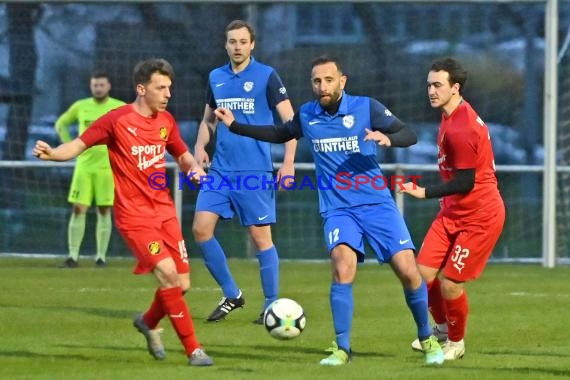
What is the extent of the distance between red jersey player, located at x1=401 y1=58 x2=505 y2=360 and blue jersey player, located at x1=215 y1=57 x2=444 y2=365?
1.05ft

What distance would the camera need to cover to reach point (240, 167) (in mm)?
12461

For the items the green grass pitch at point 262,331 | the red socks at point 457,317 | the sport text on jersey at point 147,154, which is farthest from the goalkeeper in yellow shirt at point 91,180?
the red socks at point 457,317

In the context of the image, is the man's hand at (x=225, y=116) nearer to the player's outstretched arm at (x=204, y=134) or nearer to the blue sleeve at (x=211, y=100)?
the player's outstretched arm at (x=204, y=134)

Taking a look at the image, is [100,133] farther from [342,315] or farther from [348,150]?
[342,315]

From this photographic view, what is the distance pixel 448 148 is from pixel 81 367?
2.81 metres

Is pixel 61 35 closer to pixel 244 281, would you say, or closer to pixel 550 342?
pixel 244 281

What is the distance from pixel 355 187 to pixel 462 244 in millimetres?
883

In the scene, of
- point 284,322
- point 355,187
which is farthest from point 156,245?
point 355,187

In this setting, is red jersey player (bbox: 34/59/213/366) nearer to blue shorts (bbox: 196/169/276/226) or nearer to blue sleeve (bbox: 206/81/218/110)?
blue shorts (bbox: 196/169/276/226)

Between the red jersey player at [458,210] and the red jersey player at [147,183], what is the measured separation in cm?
168

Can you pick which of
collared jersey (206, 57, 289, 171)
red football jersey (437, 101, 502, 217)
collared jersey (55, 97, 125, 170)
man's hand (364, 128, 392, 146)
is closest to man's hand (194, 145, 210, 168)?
collared jersey (206, 57, 289, 171)

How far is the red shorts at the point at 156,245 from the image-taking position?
9.55 meters

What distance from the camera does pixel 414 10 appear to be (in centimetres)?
1959

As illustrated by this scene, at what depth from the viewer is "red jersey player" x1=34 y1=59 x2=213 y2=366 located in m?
9.59
